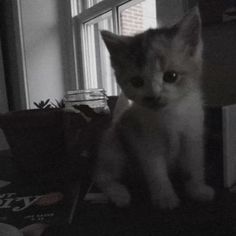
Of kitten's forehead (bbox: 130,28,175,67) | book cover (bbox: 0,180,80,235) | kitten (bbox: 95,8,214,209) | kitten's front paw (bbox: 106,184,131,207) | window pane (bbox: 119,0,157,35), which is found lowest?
book cover (bbox: 0,180,80,235)

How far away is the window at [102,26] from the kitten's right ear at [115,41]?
0.04 meters

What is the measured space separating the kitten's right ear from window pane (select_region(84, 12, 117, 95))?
0.17 ft

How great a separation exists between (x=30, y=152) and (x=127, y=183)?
0.74 ft

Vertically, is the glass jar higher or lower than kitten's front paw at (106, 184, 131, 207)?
higher

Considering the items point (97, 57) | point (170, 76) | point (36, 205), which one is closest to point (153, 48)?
point (170, 76)

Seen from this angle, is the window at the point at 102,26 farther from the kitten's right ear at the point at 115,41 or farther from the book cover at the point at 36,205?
the book cover at the point at 36,205

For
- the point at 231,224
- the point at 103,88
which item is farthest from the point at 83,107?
the point at 231,224

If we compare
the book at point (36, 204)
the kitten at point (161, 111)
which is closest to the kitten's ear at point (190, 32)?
the kitten at point (161, 111)

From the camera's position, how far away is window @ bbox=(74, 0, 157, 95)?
1.37ft

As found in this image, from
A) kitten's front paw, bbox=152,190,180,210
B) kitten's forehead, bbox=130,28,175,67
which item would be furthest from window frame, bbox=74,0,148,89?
kitten's front paw, bbox=152,190,180,210

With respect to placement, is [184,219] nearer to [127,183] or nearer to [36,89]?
[127,183]

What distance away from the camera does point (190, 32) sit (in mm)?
343

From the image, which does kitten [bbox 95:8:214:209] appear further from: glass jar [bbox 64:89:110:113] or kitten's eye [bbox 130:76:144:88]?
glass jar [bbox 64:89:110:113]

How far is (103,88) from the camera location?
0.50 metres
